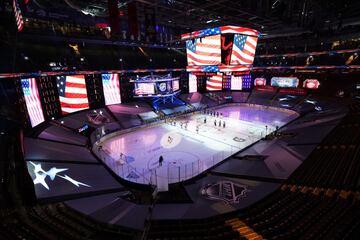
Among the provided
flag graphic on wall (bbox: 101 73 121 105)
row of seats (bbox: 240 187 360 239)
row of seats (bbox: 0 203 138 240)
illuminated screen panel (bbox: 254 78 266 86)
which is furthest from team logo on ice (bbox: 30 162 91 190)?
illuminated screen panel (bbox: 254 78 266 86)

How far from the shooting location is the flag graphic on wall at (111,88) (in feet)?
81.8

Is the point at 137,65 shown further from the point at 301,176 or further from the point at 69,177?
the point at 301,176

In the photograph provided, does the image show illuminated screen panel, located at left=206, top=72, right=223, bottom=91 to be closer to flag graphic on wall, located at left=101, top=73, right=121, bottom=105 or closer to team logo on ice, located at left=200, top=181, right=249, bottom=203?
flag graphic on wall, located at left=101, top=73, right=121, bottom=105

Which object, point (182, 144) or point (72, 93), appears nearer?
point (182, 144)

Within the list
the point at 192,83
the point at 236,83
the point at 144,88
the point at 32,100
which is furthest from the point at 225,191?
the point at 236,83

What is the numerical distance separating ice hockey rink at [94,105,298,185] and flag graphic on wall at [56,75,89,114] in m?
5.61

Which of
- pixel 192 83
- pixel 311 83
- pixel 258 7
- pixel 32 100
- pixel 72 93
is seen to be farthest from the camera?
pixel 192 83

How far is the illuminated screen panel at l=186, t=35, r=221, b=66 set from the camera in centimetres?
1393

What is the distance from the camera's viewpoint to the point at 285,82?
1275 inches

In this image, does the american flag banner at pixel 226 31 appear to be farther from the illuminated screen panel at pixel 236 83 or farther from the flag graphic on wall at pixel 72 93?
the illuminated screen panel at pixel 236 83

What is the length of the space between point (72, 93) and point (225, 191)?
18797 millimetres

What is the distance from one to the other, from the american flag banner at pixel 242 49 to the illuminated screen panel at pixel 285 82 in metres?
20.5

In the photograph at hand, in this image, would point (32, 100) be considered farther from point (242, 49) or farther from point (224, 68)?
point (242, 49)

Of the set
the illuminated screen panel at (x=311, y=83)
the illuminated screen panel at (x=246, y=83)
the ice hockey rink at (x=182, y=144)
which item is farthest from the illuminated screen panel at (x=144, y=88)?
the illuminated screen panel at (x=311, y=83)
